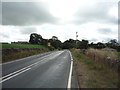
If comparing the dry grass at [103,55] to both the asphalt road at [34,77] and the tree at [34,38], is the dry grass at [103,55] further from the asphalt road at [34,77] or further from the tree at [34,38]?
the tree at [34,38]

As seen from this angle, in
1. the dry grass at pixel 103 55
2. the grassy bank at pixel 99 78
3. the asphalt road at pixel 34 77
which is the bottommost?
the asphalt road at pixel 34 77

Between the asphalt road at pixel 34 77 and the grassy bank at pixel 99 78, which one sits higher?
the grassy bank at pixel 99 78

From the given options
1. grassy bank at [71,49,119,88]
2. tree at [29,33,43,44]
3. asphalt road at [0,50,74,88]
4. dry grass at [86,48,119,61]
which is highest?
tree at [29,33,43,44]

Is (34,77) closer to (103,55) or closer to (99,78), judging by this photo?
(99,78)

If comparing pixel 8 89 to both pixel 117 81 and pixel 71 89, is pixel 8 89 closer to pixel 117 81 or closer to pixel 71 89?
pixel 71 89

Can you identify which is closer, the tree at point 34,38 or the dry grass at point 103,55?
the dry grass at point 103,55

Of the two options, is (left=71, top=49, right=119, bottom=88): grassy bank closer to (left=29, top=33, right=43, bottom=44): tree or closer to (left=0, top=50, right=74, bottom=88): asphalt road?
(left=0, top=50, right=74, bottom=88): asphalt road

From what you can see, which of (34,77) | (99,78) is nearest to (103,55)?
(99,78)

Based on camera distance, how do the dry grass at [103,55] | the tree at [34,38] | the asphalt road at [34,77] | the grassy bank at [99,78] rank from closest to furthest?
1. the grassy bank at [99,78]
2. the asphalt road at [34,77]
3. the dry grass at [103,55]
4. the tree at [34,38]

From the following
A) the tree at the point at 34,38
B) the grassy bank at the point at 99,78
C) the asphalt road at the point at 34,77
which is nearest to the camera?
the grassy bank at the point at 99,78

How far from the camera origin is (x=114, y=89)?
6.60 m

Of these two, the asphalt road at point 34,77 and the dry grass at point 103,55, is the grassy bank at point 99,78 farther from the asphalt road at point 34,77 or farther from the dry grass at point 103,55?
the dry grass at point 103,55

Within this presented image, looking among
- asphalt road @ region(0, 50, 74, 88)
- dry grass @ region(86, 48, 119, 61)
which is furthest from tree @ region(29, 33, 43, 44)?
asphalt road @ region(0, 50, 74, 88)

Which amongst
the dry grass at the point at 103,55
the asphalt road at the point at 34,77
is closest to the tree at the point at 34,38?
the dry grass at the point at 103,55
